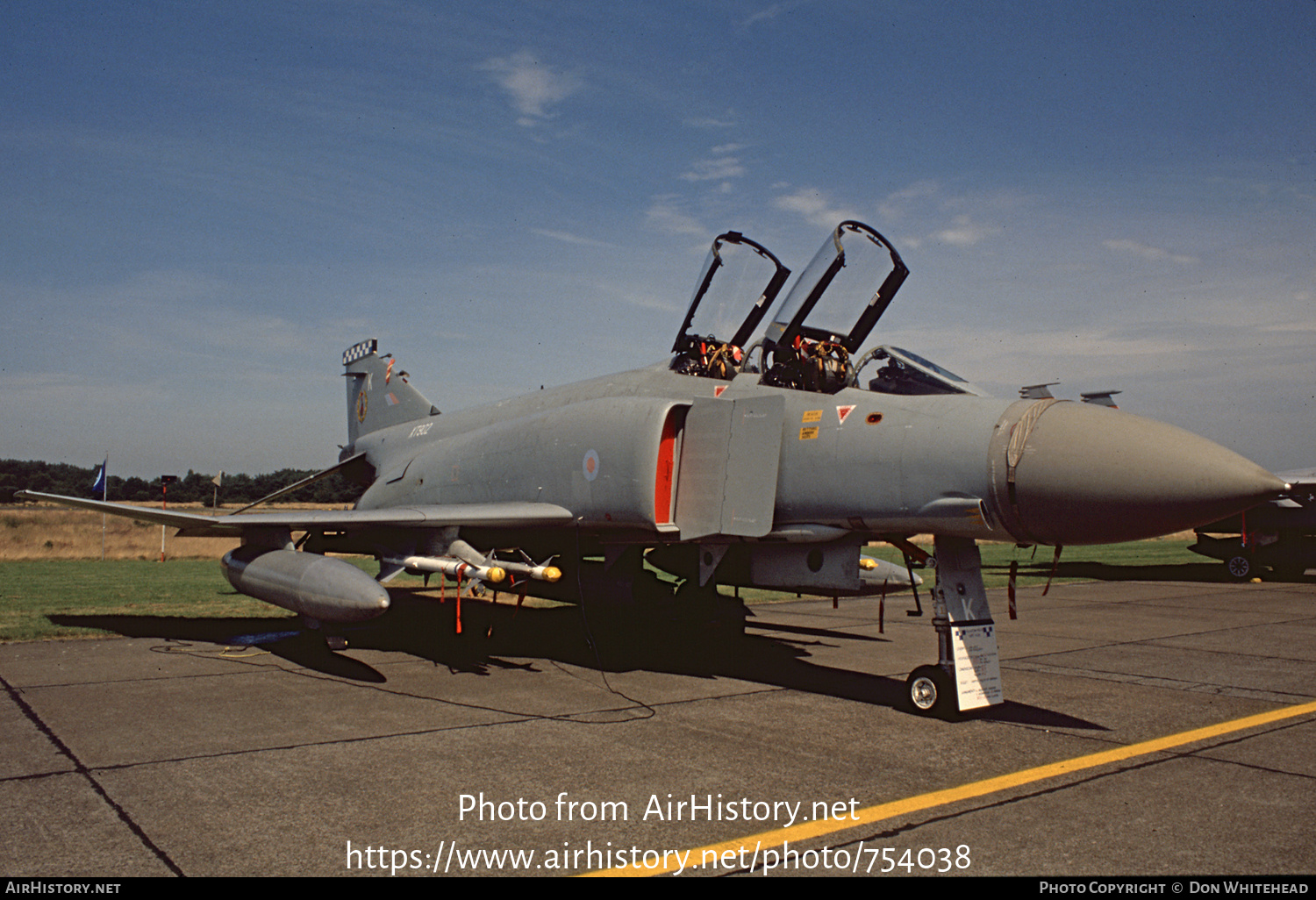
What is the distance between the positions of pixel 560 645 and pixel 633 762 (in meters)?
5.27

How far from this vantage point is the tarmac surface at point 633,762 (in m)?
3.82

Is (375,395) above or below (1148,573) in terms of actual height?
above

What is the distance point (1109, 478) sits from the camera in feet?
17.8

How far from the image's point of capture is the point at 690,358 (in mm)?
9156

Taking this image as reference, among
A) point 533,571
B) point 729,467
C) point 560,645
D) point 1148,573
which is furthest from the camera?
point 1148,573

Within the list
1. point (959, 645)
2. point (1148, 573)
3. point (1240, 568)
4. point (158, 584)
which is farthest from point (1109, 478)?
point (1148, 573)

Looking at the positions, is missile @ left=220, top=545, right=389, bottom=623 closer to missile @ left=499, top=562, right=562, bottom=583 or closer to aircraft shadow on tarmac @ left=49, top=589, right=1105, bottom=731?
aircraft shadow on tarmac @ left=49, top=589, right=1105, bottom=731

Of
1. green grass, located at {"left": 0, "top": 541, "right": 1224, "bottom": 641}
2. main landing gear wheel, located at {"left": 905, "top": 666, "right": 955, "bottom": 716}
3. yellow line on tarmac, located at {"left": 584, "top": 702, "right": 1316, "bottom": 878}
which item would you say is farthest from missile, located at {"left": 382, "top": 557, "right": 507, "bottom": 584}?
green grass, located at {"left": 0, "top": 541, "right": 1224, "bottom": 641}

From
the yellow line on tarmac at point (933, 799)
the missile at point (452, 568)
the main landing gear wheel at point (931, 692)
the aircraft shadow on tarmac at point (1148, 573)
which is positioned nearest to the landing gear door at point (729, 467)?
the main landing gear wheel at point (931, 692)

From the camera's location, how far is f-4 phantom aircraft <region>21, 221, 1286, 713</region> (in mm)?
5637

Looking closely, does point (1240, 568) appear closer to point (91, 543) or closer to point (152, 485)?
point (91, 543)
